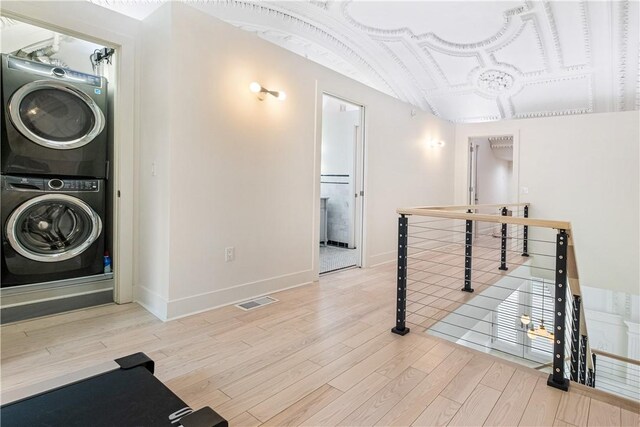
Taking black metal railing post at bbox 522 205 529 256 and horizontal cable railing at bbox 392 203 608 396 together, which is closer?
horizontal cable railing at bbox 392 203 608 396

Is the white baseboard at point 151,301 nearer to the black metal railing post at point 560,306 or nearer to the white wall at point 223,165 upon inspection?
the white wall at point 223,165

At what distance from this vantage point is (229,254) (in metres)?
3.05

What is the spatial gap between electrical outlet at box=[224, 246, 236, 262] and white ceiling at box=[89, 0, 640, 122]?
2.32 meters

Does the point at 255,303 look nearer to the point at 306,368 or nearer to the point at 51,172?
the point at 306,368

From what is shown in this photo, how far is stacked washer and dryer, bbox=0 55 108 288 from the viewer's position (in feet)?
9.08

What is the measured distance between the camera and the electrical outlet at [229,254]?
302cm

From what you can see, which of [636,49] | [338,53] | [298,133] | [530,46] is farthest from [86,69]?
[636,49]

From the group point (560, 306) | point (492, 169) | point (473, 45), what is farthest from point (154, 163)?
point (492, 169)

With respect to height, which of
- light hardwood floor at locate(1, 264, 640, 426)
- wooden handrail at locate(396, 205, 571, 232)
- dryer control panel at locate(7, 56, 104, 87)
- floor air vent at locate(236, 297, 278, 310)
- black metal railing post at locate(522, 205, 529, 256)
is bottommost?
light hardwood floor at locate(1, 264, 640, 426)

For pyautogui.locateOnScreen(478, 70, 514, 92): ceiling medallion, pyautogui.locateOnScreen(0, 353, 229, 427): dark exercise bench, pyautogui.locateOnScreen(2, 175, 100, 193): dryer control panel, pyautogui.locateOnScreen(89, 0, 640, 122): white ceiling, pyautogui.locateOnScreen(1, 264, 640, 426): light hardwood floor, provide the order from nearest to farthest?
pyautogui.locateOnScreen(0, 353, 229, 427): dark exercise bench
pyautogui.locateOnScreen(1, 264, 640, 426): light hardwood floor
pyautogui.locateOnScreen(2, 175, 100, 193): dryer control panel
pyautogui.locateOnScreen(89, 0, 640, 122): white ceiling
pyautogui.locateOnScreen(478, 70, 514, 92): ceiling medallion

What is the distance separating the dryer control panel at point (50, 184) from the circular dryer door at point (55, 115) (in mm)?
289

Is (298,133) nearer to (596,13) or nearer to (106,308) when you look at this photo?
(106,308)

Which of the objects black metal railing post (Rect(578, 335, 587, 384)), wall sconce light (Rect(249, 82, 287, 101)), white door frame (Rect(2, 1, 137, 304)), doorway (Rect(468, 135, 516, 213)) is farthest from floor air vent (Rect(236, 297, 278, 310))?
doorway (Rect(468, 135, 516, 213))

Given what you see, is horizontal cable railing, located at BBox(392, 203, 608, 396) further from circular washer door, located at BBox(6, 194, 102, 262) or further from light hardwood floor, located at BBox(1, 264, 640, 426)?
circular washer door, located at BBox(6, 194, 102, 262)
